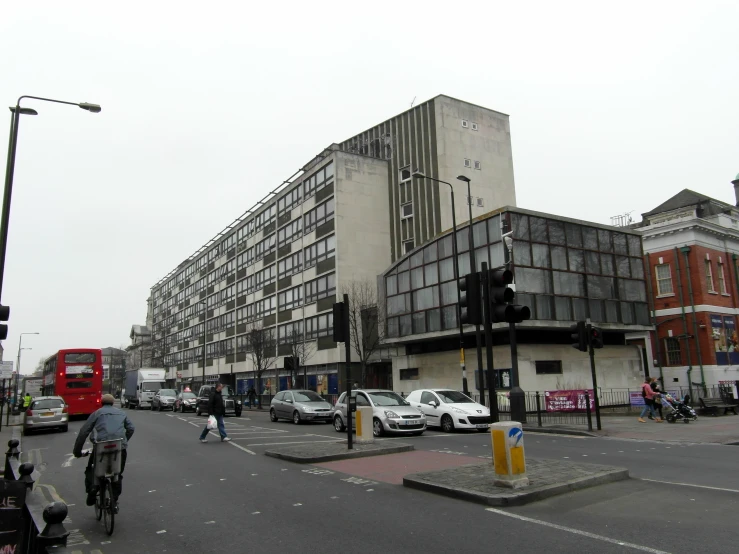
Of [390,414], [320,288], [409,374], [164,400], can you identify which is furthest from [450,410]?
[164,400]

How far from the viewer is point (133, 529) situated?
22.7ft

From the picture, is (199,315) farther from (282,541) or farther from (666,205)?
(282,541)

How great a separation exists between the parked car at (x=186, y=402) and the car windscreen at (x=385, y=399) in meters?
23.1

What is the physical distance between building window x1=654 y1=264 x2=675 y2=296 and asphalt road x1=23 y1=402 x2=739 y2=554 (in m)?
27.4

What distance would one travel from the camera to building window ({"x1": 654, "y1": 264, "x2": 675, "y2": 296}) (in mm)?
36781

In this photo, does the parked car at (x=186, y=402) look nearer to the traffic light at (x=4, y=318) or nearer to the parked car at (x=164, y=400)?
the parked car at (x=164, y=400)

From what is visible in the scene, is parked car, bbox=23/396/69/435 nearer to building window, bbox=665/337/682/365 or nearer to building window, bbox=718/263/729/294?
building window, bbox=665/337/682/365

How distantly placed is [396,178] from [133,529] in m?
41.0

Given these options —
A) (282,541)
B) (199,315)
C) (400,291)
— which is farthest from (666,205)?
(199,315)

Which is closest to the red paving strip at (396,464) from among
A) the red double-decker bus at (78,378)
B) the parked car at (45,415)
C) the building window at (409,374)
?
the parked car at (45,415)

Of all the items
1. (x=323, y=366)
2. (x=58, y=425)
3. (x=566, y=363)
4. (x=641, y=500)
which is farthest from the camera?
(x=323, y=366)

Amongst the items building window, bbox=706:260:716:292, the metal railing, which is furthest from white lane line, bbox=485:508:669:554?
building window, bbox=706:260:716:292

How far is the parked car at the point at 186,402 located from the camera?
1519 inches

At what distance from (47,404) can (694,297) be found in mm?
36469
